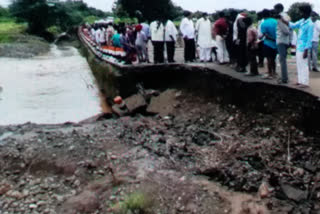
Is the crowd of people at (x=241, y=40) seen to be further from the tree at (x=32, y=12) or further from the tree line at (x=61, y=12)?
the tree at (x=32, y=12)

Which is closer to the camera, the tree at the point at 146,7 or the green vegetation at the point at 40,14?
the tree at the point at 146,7

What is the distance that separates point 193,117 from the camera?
958cm

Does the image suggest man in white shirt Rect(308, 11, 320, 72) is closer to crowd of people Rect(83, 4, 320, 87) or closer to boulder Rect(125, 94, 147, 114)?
crowd of people Rect(83, 4, 320, 87)

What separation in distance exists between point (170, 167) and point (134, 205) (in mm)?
1413

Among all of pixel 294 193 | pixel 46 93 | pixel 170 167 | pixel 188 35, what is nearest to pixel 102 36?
pixel 46 93

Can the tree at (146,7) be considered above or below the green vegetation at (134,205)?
above

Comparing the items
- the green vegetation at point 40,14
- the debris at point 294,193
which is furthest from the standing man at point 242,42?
the green vegetation at point 40,14

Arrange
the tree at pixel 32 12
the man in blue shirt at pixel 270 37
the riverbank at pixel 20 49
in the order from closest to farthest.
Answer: the man in blue shirt at pixel 270 37, the riverbank at pixel 20 49, the tree at pixel 32 12

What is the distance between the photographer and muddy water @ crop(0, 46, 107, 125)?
13320mm

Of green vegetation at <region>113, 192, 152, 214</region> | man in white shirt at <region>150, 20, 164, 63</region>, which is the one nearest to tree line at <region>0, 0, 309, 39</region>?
man in white shirt at <region>150, 20, 164, 63</region>

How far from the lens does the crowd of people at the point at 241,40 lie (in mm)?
7664

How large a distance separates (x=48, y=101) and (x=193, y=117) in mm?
7943

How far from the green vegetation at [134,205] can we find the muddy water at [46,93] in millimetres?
7150

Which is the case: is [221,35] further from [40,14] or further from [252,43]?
[40,14]
